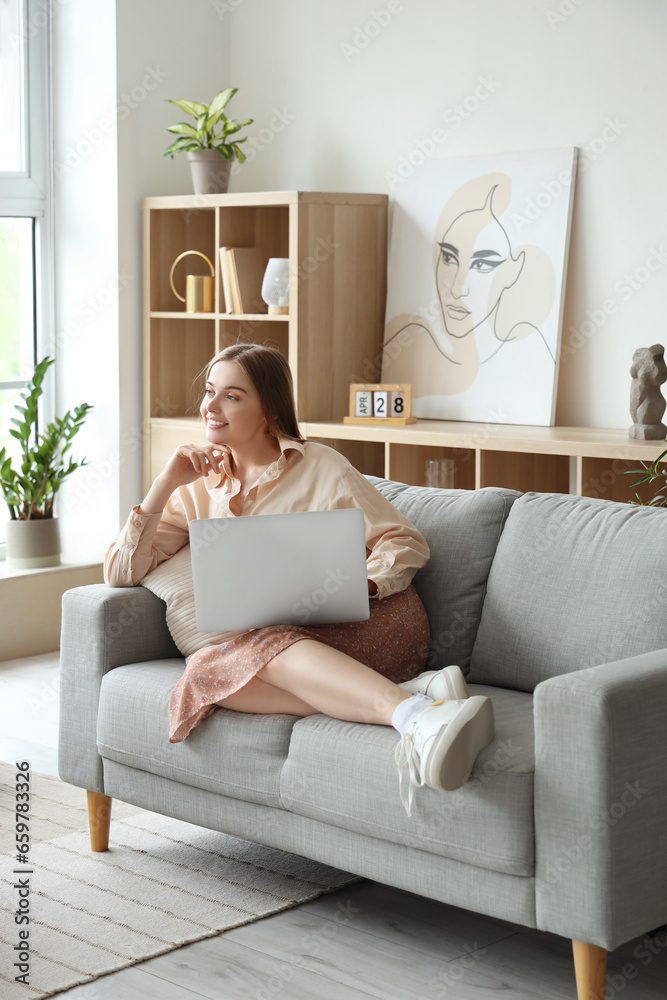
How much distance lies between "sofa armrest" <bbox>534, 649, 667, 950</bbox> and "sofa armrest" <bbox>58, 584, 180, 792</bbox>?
1070mm

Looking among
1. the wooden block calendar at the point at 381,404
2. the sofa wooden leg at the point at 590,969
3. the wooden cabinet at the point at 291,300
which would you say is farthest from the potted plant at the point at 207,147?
the sofa wooden leg at the point at 590,969

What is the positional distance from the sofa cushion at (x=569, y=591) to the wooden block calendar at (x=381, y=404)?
4.81ft

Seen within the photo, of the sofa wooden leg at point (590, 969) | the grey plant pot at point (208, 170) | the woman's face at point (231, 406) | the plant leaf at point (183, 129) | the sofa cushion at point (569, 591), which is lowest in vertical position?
the sofa wooden leg at point (590, 969)

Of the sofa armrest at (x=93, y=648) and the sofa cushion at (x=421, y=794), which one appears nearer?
the sofa cushion at (x=421, y=794)

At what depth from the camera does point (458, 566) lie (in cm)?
264

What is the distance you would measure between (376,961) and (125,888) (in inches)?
23.1

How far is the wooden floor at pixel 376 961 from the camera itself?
6.82ft

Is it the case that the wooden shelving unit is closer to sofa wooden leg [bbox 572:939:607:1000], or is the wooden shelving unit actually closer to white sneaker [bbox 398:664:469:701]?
white sneaker [bbox 398:664:469:701]

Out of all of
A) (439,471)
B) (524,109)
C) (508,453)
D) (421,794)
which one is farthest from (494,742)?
(524,109)

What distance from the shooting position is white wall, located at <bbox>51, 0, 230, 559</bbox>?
15.1ft

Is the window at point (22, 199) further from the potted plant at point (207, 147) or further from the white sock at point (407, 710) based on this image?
the white sock at point (407, 710)

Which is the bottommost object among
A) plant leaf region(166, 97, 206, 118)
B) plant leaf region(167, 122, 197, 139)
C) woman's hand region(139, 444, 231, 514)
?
woman's hand region(139, 444, 231, 514)

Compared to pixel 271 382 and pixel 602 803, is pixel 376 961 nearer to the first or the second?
pixel 602 803

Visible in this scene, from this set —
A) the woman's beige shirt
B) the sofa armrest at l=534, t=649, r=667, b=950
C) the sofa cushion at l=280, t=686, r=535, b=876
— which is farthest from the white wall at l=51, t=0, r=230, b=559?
the sofa armrest at l=534, t=649, r=667, b=950
